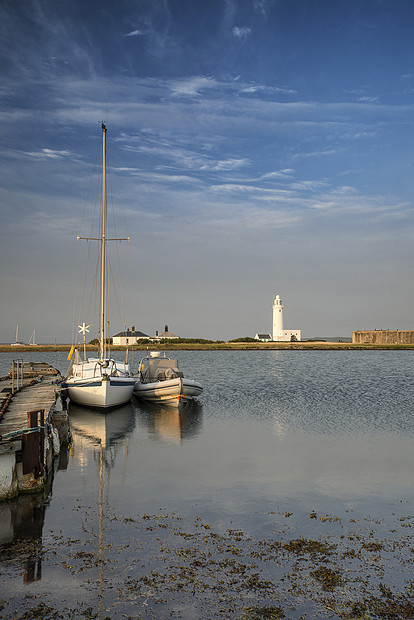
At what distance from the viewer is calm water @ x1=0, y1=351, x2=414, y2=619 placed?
7.60 metres

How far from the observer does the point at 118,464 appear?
16.4 m

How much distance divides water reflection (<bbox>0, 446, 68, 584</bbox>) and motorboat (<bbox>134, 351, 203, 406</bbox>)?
51.3 feet

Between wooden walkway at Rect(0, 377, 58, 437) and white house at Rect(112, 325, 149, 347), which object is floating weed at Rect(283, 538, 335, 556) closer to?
wooden walkway at Rect(0, 377, 58, 437)

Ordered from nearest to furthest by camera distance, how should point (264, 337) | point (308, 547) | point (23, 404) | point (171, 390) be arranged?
point (308, 547), point (23, 404), point (171, 390), point (264, 337)

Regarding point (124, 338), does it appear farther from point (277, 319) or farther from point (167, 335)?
point (277, 319)

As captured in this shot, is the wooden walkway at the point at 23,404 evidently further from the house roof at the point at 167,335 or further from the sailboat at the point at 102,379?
the house roof at the point at 167,335

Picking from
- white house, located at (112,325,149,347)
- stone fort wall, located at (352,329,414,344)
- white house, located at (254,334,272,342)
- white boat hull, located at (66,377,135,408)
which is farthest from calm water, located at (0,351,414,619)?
stone fort wall, located at (352,329,414,344)

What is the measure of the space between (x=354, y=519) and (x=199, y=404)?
21146 mm

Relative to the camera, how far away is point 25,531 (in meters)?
10.3

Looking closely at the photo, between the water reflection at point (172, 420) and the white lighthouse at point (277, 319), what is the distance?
126464 mm

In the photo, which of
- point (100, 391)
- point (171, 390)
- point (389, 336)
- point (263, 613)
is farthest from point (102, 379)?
point (389, 336)

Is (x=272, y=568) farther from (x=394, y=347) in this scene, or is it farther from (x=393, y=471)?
(x=394, y=347)

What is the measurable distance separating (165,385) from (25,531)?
62.9 feet

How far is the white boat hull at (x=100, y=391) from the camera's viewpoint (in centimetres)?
2695
